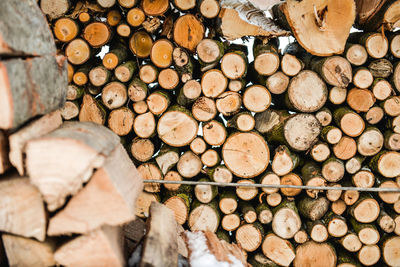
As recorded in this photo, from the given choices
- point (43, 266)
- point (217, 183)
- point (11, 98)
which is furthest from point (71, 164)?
point (217, 183)

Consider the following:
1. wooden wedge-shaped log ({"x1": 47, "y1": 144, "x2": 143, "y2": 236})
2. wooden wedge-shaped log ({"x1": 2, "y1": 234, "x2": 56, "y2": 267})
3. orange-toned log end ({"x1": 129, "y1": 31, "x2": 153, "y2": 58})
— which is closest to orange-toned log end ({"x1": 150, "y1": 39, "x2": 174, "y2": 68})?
orange-toned log end ({"x1": 129, "y1": 31, "x2": 153, "y2": 58})

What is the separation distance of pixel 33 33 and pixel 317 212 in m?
2.20

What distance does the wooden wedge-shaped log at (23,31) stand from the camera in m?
0.77

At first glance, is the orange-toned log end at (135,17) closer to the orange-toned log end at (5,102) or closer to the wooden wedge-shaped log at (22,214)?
the orange-toned log end at (5,102)

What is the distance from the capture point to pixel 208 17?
6.68 ft

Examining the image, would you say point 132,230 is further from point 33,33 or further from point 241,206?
point 241,206

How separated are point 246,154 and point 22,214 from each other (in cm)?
154

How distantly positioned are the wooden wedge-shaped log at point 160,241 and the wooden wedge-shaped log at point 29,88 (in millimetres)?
576

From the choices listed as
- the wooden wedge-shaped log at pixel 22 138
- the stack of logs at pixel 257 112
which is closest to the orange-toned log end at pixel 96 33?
the stack of logs at pixel 257 112

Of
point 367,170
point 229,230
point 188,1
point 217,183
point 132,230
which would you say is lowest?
point 229,230

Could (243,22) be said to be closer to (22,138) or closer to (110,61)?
(110,61)

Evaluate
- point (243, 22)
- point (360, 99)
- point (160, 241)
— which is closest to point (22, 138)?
point (160, 241)

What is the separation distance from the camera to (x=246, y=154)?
6.74 feet

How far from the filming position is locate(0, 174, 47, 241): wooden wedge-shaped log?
0.81 metres
